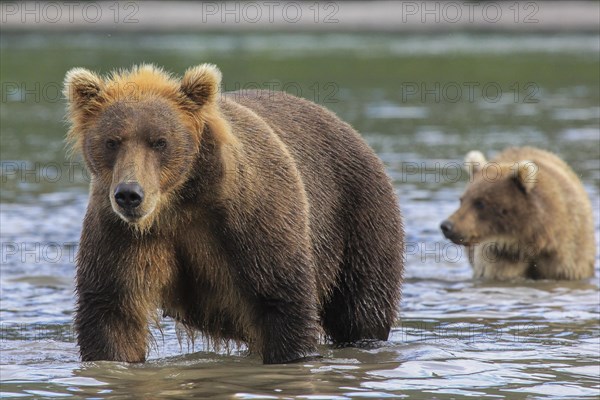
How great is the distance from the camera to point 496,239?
11.0 m

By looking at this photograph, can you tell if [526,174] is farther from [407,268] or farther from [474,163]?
[407,268]

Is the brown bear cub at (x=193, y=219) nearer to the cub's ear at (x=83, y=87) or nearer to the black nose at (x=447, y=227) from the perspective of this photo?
the cub's ear at (x=83, y=87)

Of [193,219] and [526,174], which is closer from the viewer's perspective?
[193,219]

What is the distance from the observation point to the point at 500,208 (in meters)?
11.0

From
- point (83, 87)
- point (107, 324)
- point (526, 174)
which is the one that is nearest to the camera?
point (83, 87)

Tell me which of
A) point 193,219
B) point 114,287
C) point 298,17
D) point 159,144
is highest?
point 298,17

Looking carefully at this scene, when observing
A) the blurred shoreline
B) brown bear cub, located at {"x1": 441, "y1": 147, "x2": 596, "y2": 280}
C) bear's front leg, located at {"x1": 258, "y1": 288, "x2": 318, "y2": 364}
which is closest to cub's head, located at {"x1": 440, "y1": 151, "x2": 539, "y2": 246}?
brown bear cub, located at {"x1": 441, "y1": 147, "x2": 596, "y2": 280}

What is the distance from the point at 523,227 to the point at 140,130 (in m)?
5.58

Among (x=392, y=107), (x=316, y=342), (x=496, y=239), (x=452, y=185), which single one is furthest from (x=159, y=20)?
(x=316, y=342)

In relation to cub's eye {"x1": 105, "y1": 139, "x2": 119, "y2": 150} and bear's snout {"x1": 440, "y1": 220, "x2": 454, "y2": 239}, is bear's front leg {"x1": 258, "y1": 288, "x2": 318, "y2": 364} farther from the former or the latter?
bear's snout {"x1": 440, "y1": 220, "x2": 454, "y2": 239}

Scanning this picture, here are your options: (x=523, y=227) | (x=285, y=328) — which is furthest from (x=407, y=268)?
(x=285, y=328)

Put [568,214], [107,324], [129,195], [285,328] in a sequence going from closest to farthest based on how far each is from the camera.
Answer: [129,195]
[107,324]
[285,328]
[568,214]

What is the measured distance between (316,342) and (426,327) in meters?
1.97

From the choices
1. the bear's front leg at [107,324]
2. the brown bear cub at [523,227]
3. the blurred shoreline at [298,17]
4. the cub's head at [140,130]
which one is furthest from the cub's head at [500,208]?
the blurred shoreline at [298,17]
